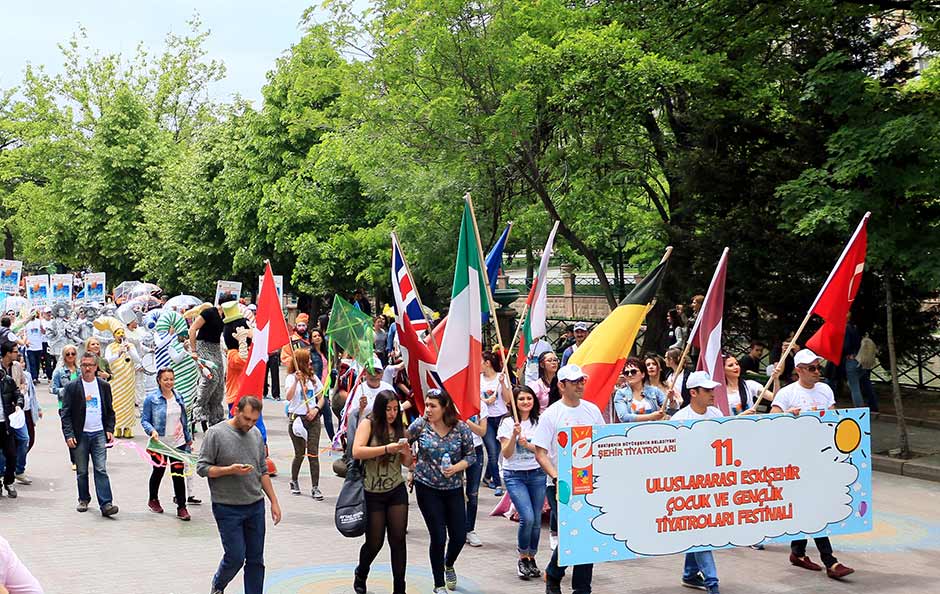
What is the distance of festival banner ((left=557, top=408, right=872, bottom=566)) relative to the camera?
8070 mm

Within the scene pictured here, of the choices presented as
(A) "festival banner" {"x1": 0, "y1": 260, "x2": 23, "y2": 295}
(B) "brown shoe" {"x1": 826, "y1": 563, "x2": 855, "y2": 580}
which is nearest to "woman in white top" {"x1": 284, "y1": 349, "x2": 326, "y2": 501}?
(B) "brown shoe" {"x1": 826, "y1": 563, "x2": 855, "y2": 580}

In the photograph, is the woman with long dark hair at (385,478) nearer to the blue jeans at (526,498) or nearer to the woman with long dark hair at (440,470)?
the woman with long dark hair at (440,470)

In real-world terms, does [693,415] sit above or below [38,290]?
below

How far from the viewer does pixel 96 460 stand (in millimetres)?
11867

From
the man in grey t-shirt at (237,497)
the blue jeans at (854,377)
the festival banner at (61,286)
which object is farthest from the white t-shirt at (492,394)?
the festival banner at (61,286)

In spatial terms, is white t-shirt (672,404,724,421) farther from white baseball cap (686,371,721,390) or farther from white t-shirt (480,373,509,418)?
white t-shirt (480,373,509,418)

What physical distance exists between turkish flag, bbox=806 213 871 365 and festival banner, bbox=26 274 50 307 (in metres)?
21.1

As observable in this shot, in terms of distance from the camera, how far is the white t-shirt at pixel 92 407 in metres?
11.7

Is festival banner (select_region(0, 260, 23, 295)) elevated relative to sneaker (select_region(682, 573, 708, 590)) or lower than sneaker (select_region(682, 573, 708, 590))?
elevated

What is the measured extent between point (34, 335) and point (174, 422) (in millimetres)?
13123

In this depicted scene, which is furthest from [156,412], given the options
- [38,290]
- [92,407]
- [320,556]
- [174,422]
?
[38,290]

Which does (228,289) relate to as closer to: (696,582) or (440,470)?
(440,470)

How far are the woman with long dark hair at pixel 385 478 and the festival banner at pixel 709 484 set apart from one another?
1286mm

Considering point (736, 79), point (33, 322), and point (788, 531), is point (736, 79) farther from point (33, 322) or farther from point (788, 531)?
point (33, 322)
